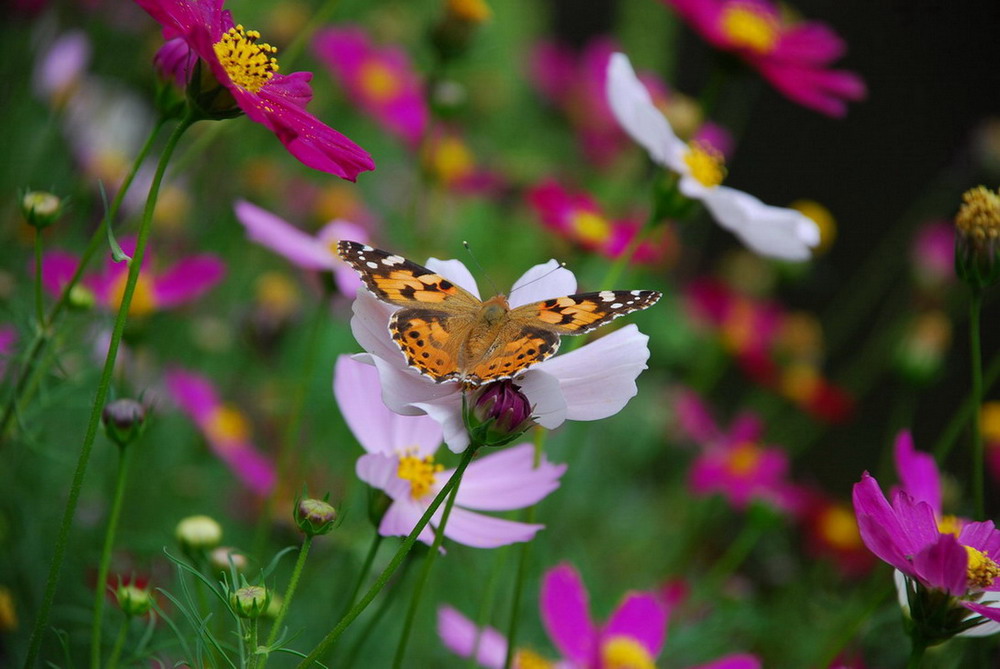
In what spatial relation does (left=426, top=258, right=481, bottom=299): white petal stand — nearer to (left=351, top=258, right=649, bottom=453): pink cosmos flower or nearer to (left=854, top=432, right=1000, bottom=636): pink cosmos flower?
(left=351, top=258, right=649, bottom=453): pink cosmos flower

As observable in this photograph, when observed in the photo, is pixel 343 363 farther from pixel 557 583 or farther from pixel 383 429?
pixel 557 583

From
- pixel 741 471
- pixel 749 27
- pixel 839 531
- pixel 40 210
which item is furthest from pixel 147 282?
pixel 839 531

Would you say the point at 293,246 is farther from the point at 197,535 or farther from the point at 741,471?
the point at 741,471

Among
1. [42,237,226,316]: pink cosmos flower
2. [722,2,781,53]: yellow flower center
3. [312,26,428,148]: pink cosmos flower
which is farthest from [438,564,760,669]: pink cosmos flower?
[312,26,428,148]: pink cosmos flower

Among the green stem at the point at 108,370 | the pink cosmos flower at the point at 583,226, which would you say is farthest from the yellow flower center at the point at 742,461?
the green stem at the point at 108,370

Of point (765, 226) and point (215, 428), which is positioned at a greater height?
point (765, 226)

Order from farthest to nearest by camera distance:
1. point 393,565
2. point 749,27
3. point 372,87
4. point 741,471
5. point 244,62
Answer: point 372,87 < point 741,471 < point 749,27 < point 244,62 < point 393,565
